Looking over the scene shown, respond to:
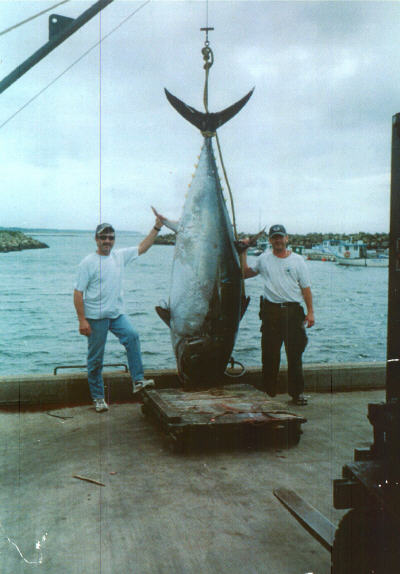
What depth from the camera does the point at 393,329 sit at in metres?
1.88

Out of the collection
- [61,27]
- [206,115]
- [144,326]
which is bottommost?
[144,326]

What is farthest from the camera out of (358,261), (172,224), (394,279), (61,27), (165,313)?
(358,261)

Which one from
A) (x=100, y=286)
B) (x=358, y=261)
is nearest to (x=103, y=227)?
(x=100, y=286)

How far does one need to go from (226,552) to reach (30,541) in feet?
2.92

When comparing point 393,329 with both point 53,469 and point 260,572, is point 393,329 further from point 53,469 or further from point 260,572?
point 53,469

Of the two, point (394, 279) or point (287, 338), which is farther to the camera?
point (287, 338)

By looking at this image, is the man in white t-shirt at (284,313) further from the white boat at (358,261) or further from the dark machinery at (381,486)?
the white boat at (358,261)

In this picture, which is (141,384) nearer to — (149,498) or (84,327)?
(84,327)

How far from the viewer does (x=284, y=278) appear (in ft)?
15.9

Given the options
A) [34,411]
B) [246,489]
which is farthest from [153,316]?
[246,489]

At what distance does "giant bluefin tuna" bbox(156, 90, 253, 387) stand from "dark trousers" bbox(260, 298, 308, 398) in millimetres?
1154

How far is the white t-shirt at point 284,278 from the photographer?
15.9ft

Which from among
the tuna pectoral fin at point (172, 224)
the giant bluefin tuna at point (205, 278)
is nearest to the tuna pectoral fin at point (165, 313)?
the giant bluefin tuna at point (205, 278)

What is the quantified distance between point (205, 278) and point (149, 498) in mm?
1429
